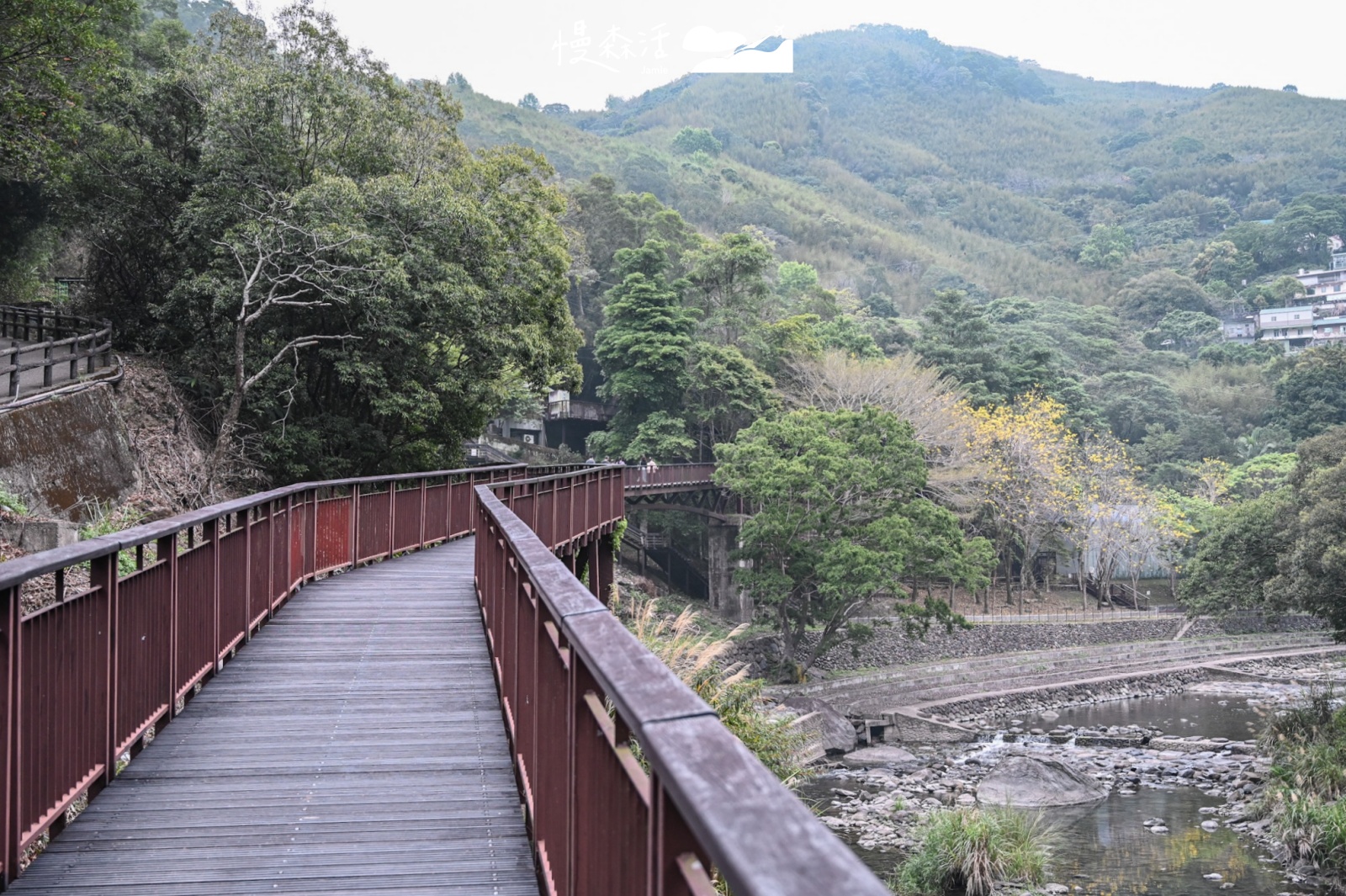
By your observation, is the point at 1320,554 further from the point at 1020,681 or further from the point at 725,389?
the point at 725,389

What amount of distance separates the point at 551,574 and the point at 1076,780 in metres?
22.7

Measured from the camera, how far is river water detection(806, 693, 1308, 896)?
16578mm

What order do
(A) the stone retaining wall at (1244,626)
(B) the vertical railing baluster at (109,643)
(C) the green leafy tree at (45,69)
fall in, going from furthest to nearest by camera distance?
(A) the stone retaining wall at (1244,626) → (C) the green leafy tree at (45,69) → (B) the vertical railing baluster at (109,643)

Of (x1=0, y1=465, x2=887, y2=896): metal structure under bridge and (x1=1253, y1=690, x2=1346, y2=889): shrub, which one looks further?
(x1=1253, y1=690, x2=1346, y2=889): shrub

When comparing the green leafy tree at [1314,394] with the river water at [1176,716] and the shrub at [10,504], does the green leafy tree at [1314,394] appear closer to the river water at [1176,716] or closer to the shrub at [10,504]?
the river water at [1176,716]

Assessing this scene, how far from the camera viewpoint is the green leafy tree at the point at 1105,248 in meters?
134

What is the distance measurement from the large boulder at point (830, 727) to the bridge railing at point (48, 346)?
1851 cm

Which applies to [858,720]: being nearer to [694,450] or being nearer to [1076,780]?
[1076,780]

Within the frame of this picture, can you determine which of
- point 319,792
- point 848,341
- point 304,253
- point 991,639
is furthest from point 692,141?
point 319,792

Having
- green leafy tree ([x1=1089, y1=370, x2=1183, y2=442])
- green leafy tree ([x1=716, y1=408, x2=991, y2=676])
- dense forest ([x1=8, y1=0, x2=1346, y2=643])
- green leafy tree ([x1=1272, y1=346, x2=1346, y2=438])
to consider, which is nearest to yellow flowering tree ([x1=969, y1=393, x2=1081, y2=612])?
dense forest ([x1=8, y1=0, x2=1346, y2=643])

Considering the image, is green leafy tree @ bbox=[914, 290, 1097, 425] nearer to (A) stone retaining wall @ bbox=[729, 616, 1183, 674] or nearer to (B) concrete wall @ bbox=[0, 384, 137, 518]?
(A) stone retaining wall @ bbox=[729, 616, 1183, 674]

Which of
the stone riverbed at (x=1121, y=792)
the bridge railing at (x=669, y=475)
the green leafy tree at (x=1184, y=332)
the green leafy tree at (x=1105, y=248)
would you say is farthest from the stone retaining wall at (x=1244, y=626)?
the green leafy tree at (x=1105, y=248)

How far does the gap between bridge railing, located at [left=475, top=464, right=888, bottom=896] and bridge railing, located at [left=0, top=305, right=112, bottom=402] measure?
16.4 m

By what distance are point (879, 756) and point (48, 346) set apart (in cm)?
2161
